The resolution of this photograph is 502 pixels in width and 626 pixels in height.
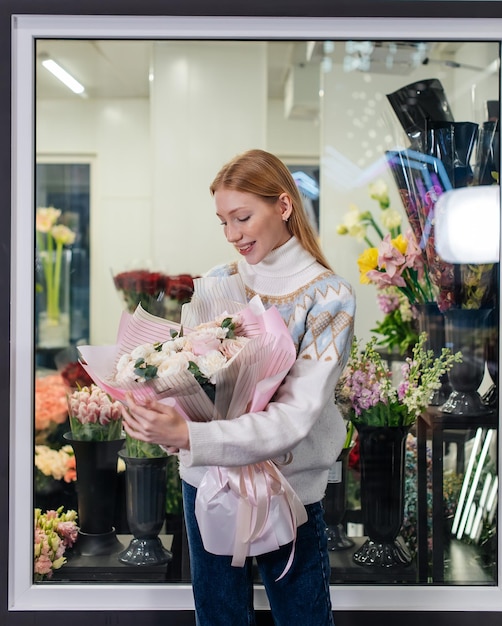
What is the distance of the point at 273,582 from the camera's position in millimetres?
1624

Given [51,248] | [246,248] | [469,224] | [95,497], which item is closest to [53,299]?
[51,248]

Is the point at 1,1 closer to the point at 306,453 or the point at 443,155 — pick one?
the point at 443,155

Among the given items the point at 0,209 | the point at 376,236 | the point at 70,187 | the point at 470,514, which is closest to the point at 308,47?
the point at 376,236

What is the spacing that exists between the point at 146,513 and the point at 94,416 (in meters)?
0.31

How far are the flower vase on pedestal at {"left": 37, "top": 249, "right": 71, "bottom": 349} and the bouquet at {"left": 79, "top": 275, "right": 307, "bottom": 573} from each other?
592mm

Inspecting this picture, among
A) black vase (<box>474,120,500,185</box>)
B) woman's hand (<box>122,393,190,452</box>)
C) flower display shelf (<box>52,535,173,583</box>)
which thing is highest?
black vase (<box>474,120,500,185</box>)

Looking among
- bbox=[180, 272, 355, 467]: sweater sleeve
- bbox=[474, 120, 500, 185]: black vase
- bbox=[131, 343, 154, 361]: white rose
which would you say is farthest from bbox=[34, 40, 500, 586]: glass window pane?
bbox=[131, 343, 154, 361]: white rose

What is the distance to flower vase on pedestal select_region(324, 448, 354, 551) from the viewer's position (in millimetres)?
2105

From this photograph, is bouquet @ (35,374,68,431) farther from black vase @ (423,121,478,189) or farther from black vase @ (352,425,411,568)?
black vase @ (423,121,478,189)

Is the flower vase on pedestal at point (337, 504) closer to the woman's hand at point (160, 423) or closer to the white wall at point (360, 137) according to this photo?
the white wall at point (360, 137)

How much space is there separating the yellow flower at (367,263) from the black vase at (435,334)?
0.56ft

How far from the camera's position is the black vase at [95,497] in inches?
83.5

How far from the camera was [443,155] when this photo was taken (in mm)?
2096

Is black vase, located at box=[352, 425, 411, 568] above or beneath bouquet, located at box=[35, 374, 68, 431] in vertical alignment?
beneath
